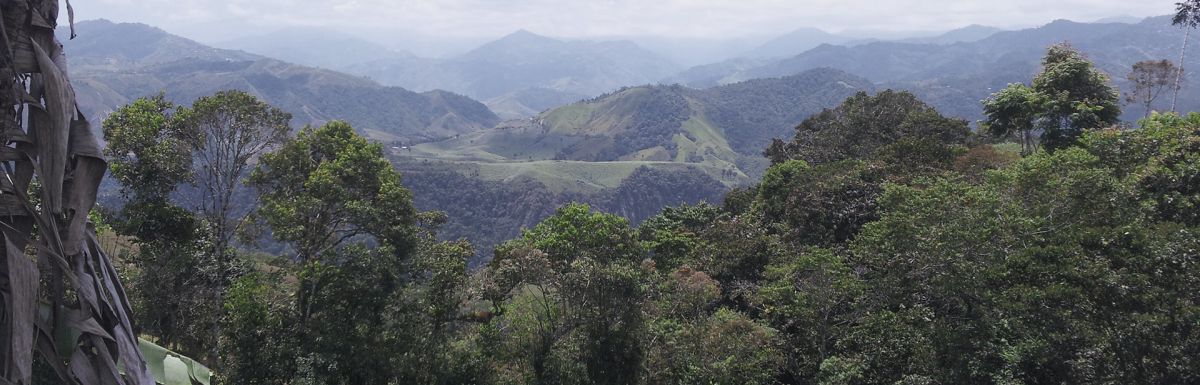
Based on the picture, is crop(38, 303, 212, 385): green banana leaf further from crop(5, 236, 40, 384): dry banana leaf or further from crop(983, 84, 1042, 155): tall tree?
crop(983, 84, 1042, 155): tall tree

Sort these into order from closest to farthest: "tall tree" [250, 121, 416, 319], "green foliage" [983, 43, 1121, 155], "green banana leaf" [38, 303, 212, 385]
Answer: "green banana leaf" [38, 303, 212, 385]
"tall tree" [250, 121, 416, 319]
"green foliage" [983, 43, 1121, 155]

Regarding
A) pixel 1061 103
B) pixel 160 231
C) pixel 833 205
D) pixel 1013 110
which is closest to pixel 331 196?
pixel 160 231

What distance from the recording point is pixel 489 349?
17.6m

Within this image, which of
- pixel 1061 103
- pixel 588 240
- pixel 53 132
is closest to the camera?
pixel 53 132

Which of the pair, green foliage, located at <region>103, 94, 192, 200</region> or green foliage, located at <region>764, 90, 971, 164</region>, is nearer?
green foliage, located at <region>103, 94, 192, 200</region>

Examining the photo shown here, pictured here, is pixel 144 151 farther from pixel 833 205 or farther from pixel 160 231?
pixel 833 205

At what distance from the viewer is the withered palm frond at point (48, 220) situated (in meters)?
1.89

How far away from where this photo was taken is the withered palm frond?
6.19 feet

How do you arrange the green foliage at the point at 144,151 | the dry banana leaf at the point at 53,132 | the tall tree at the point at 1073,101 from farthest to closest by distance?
1. the tall tree at the point at 1073,101
2. the green foliage at the point at 144,151
3. the dry banana leaf at the point at 53,132

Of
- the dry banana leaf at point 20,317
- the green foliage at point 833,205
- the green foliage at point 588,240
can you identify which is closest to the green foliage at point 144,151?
the green foliage at point 588,240

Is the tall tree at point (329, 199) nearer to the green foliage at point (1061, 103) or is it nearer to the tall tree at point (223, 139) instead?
the tall tree at point (223, 139)

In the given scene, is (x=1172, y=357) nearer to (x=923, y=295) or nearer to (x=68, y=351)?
(x=923, y=295)

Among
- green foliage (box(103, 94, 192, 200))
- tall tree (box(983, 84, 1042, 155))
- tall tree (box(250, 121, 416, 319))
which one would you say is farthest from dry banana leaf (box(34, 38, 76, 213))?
tall tree (box(983, 84, 1042, 155))

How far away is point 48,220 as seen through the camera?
1940mm
